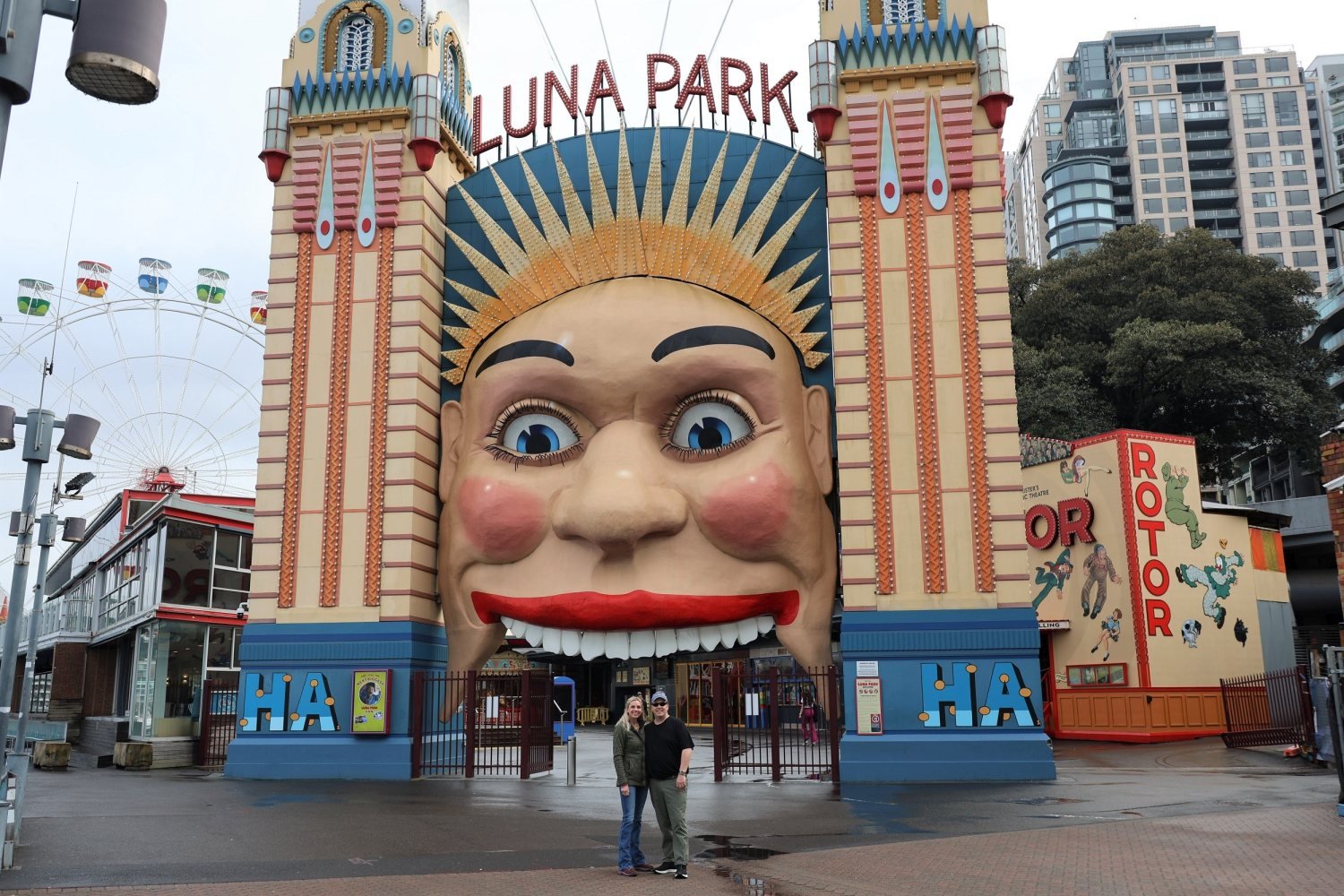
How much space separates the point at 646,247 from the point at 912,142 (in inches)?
189

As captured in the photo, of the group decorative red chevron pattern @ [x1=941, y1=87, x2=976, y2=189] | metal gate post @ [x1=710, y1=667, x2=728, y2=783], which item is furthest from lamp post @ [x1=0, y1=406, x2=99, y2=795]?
decorative red chevron pattern @ [x1=941, y1=87, x2=976, y2=189]

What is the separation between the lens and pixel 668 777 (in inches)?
396

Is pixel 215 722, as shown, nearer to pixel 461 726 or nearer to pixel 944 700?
pixel 461 726

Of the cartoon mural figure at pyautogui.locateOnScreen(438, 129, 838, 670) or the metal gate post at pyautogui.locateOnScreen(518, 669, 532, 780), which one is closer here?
the cartoon mural figure at pyautogui.locateOnScreen(438, 129, 838, 670)

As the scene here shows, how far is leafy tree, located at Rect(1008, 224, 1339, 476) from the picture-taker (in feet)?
154

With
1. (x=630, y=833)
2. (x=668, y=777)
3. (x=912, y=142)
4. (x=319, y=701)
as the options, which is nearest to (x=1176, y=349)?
(x=912, y=142)

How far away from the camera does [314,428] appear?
69.1 ft

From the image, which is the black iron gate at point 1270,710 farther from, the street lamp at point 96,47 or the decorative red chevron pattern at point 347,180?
the street lamp at point 96,47

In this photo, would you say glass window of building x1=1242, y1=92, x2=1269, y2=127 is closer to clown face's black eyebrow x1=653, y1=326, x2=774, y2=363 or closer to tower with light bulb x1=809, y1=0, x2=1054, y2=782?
tower with light bulb x1=809, y1=0, x2=1054, y2=782

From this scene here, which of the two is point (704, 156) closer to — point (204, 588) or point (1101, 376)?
point (204, 588)

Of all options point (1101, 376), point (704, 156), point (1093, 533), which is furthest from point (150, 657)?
point (1101, 376)

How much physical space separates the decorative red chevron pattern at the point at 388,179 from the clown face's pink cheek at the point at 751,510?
8160 mm

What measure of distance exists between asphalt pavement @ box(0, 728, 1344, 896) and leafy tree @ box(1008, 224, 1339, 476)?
1197 inches

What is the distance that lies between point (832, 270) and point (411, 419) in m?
7.66
